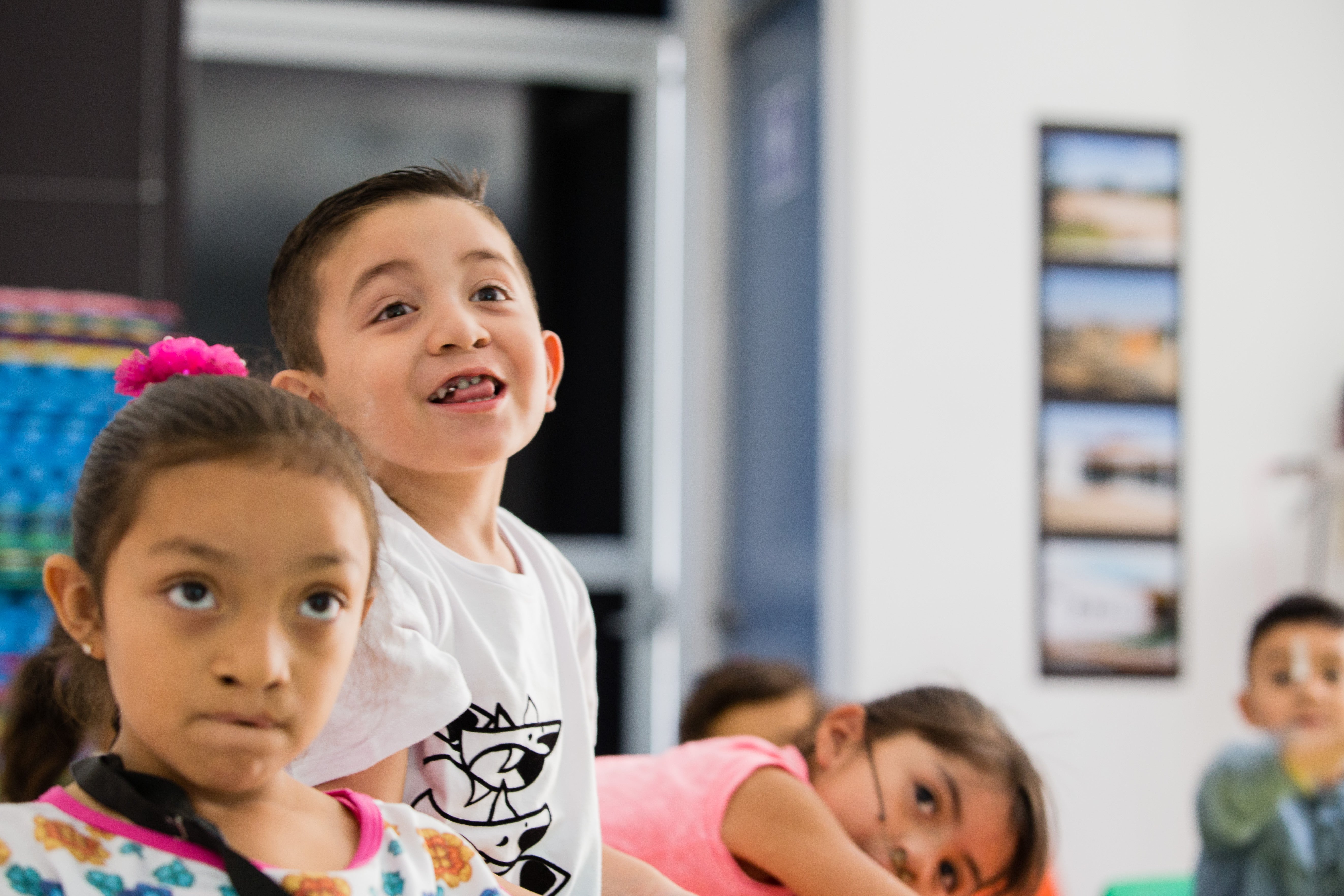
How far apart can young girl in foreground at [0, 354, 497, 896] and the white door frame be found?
3.52 meters

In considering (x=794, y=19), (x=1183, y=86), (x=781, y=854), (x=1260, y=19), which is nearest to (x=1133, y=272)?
(x=1183, y=86)

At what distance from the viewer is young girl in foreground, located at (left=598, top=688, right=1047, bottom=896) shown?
3.81ft

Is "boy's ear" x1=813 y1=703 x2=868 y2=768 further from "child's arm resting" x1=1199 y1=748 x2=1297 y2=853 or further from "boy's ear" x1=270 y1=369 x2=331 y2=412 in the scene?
"child's arm resting" x1=1199 y1=748 x2=1297 y2=853

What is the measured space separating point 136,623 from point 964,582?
2806mm

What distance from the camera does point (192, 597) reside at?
24.3 inches

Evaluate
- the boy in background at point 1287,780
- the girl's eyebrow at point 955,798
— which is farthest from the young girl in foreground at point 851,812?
the boy in background at point 1287,780

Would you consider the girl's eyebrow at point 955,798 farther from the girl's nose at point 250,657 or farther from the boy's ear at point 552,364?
the girl's nose at point 250,657

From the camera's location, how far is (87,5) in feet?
9.15

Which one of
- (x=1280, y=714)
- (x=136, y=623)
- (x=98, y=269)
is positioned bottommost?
(x=1280, y=714)

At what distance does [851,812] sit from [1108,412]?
2381 mm

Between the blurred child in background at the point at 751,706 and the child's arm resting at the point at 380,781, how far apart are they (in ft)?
3.14

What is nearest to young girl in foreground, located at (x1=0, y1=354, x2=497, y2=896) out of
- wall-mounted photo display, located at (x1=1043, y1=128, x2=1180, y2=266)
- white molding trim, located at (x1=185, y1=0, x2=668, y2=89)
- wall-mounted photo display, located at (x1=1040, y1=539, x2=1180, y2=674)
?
wall-mounted photo display, located at (x1=1040, y1=539, x2=1180, y2=674)

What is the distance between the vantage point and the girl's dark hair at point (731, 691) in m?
1.80

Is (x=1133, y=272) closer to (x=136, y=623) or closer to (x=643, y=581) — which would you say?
(x=643, y=581)
